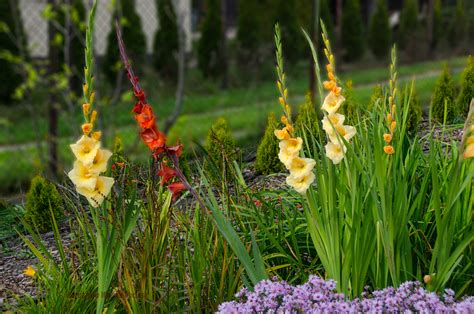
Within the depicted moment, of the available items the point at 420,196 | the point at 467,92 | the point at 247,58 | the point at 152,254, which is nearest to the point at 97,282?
the point at 152,254

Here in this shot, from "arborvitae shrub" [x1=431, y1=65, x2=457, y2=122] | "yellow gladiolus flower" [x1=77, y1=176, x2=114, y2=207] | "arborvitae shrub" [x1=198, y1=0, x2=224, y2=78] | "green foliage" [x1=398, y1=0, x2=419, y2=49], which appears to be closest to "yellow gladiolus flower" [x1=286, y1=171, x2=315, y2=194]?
"yellow gladiolus flower" [x1=77, y1=176, x2=114, y2=207]

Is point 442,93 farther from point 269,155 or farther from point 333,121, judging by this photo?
point 333,121

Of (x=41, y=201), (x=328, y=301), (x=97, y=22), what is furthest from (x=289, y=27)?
(x=328, y=301)

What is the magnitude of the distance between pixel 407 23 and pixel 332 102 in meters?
14.3

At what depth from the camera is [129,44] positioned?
1188cm

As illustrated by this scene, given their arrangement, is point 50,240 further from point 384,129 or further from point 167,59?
point 167,59

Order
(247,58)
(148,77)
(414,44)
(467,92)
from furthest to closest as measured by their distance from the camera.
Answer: (414,44)
(247,58)
(148,77)
(467,92)

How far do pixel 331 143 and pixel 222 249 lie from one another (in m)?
0.62

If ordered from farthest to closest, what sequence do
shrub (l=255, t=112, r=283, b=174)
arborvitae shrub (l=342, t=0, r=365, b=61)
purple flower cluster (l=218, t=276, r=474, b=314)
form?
arborvitae shrub (l=342, t=0, r=365, b=61)
shrub (l=255, t=112, r=283, b=174)
purple flower cluster (l=218, t=276, r=474, b=314)

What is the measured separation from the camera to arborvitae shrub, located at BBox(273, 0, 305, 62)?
13.4 m

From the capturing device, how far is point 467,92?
15.5 feet

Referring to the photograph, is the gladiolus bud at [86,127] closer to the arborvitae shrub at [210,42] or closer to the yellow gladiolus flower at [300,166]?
the yellow gladiolus flower at [300,166]

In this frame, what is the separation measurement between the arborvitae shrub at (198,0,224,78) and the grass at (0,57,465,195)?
546 millimetres

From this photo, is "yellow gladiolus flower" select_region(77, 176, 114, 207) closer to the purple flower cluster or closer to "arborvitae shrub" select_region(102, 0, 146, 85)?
the purple flower cluster
